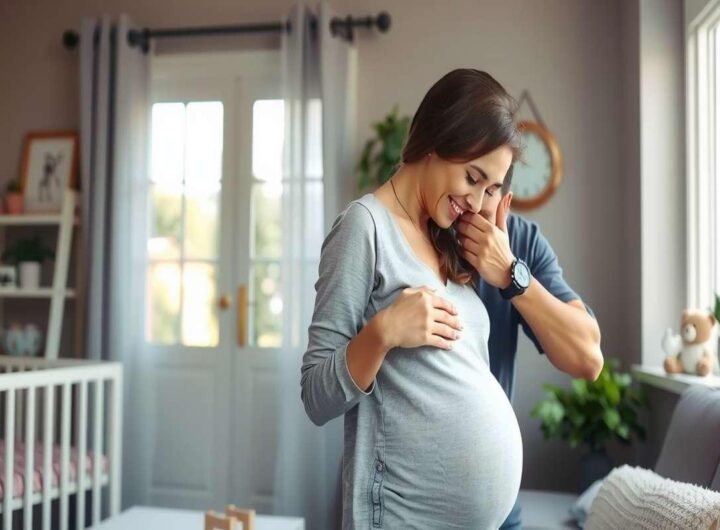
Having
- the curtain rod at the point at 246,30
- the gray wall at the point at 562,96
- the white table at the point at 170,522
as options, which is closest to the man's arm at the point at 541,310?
the white table at the point at 170,522

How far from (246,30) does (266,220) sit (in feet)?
2.79

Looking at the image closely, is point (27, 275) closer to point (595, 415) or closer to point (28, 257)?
point (28, 257)

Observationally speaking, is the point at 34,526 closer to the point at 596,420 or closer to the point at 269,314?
the point at 269,314

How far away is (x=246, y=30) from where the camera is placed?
3.62 m

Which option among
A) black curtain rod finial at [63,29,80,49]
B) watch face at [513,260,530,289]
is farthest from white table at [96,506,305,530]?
black curtain rod finial at [63,29,80,49]

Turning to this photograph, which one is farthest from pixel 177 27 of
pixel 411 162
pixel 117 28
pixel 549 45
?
pixel 411 162

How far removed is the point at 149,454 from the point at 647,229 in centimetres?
233

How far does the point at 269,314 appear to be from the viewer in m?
3.67

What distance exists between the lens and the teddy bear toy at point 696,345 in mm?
2508

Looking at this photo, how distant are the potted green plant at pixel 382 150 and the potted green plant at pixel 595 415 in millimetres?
1108

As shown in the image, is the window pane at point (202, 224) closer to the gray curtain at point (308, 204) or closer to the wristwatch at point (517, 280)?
the gray curtain at point (308, 204)

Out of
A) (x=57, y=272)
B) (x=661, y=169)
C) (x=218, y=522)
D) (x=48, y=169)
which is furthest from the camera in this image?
(x=48, y=169)

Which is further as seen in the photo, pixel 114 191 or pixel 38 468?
pixel 114 191

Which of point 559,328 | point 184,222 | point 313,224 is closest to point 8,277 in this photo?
point 184,222
